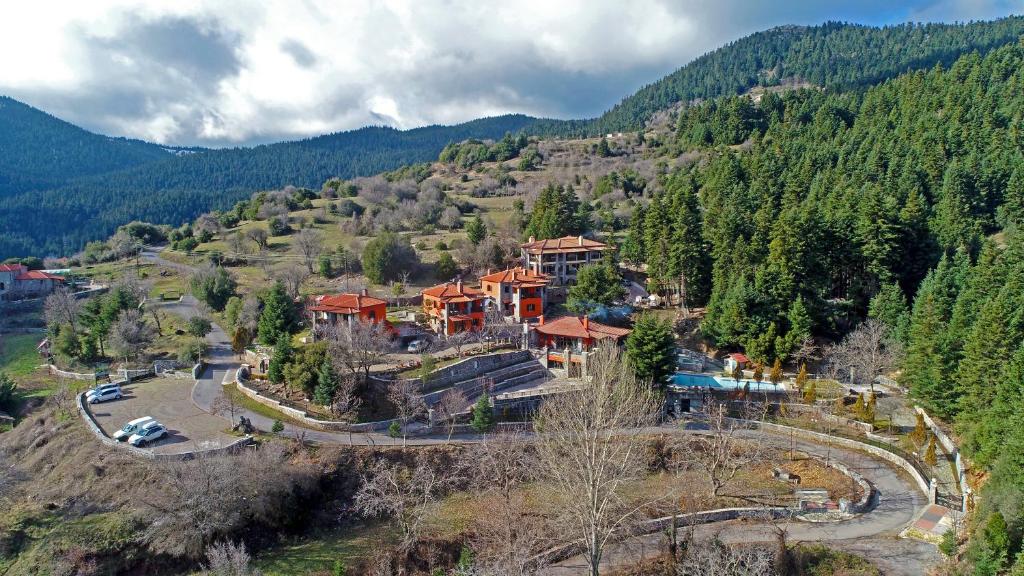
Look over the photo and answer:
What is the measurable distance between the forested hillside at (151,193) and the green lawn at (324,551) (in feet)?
391

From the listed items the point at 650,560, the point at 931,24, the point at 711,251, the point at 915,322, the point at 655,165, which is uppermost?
the point at 931,24

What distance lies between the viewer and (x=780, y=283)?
4231 cm

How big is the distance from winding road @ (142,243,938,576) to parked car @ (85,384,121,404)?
5.53 meters

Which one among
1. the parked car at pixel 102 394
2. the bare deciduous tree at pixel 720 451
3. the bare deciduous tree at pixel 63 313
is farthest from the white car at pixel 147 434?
the bare deciduous tree at pixel 720 451

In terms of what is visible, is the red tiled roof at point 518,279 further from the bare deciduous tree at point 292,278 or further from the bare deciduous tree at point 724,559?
the bare deciduous tree at point 724,559

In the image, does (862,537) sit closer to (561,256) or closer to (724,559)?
(724,559)

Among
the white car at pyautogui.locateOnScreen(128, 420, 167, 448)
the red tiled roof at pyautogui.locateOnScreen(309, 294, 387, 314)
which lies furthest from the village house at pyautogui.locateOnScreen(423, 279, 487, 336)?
the white car at pyautogui.locateOnScreen(128, 420, 167, 448)

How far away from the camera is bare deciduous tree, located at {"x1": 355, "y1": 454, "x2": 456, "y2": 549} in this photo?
26484 millimetres

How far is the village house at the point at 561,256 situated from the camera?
55031 mm

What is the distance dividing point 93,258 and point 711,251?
253 feet

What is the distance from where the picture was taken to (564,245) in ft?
184

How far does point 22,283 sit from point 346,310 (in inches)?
1689

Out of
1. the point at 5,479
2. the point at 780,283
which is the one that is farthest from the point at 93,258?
the point at 780,283

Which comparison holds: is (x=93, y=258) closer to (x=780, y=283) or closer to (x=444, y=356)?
(x=444, y=356)
